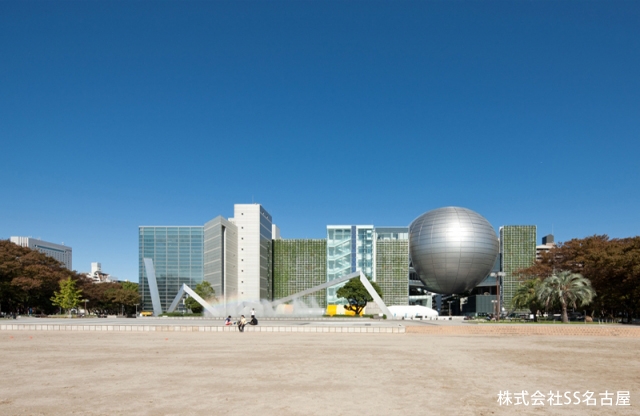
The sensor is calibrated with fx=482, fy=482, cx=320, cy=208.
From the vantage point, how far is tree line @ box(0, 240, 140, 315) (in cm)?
6425

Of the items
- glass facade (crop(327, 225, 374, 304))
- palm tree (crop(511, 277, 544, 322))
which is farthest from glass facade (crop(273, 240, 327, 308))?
palm tree (crop(511, 277, 544, 322))

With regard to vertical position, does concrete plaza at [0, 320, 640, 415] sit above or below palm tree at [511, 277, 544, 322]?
above

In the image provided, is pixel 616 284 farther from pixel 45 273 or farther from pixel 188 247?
pixel 45 273

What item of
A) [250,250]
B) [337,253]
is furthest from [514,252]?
[250,250]

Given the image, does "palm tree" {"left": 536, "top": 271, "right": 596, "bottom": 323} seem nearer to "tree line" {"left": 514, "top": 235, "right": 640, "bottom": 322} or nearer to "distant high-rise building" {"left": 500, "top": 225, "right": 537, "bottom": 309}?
"tree line" {"left": 514, "top": 235, "right": 640, "bottom": 322}

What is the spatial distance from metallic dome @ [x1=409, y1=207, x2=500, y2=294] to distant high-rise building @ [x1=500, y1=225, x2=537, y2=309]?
26.8 ft

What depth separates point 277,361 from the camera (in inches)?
693

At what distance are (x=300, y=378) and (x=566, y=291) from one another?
46025mm

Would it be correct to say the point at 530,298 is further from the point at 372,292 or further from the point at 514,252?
the point at 514,252

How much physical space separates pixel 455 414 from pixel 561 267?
69.8 meters

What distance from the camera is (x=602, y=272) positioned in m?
52.4

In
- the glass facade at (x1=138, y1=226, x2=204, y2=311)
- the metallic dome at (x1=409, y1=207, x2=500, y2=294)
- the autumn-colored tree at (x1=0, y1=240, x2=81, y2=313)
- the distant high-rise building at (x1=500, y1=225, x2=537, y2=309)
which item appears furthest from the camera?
the distant high-rise building at (x1=500, y1=225, x2=537, y2=309)

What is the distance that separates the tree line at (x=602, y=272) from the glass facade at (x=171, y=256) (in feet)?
178

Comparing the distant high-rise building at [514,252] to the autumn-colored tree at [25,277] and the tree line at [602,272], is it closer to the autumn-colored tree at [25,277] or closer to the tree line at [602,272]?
the tree line at [602,272]
